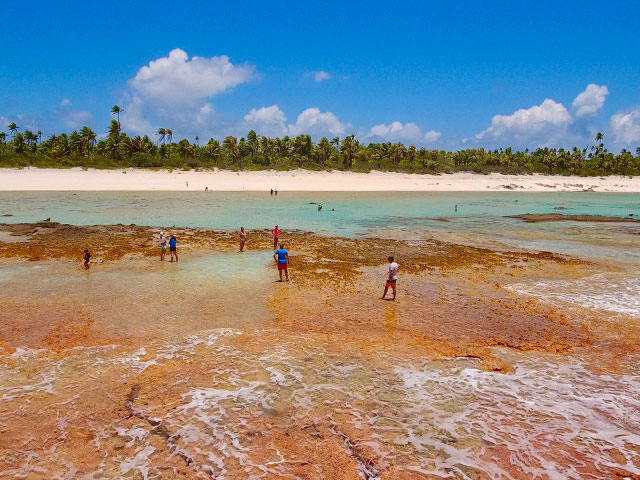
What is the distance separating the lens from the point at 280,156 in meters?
108

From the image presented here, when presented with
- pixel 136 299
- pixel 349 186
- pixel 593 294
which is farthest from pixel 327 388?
pixel 349 186

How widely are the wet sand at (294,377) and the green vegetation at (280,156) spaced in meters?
73.9

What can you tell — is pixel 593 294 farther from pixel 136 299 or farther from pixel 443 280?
pixel 136 299

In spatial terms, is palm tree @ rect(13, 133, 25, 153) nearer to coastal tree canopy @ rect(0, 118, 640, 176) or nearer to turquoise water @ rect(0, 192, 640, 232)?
coastal tree canopy @ rect(0, 118, 640, 176)

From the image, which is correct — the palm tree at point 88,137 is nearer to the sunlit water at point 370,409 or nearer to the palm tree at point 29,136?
the palm tree at point 29,136

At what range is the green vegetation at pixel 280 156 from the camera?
278 feet

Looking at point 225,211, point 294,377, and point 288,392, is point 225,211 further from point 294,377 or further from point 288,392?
point 288,392

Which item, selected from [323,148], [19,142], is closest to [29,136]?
[19,142]

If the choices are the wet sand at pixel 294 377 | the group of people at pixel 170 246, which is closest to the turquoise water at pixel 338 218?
the group of people at pixel 170 246

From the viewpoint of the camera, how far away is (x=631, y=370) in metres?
9.87

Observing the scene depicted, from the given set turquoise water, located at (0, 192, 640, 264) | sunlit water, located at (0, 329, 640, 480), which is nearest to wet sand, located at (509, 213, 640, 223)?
turquoise water, located at (0, 192, 640, 264)

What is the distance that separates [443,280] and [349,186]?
6274cm

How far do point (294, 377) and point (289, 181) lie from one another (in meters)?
72.6

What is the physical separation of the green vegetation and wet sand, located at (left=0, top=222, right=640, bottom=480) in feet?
242
